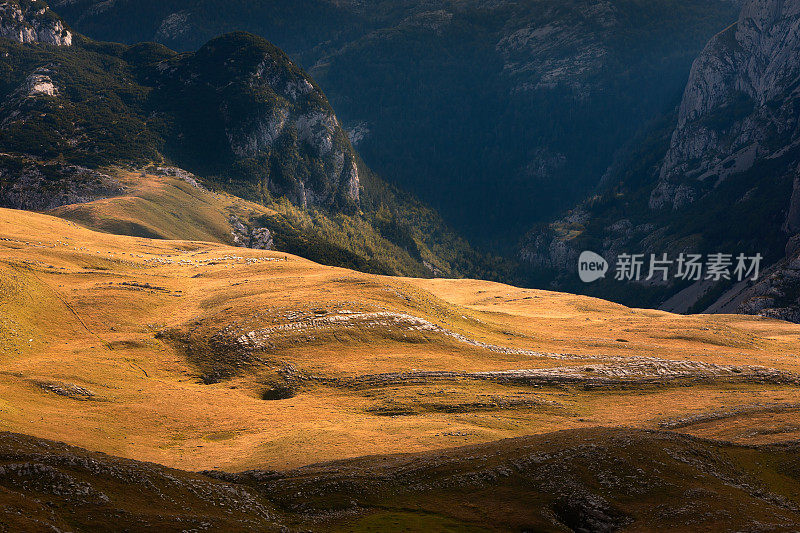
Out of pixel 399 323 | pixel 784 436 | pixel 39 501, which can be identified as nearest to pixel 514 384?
pixel 399 323

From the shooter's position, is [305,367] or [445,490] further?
[305,367]

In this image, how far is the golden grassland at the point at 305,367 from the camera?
89.3 meters

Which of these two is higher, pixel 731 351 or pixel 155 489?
pixel 731 351

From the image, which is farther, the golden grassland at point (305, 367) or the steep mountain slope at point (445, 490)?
the golden grassland at point (305, 367)

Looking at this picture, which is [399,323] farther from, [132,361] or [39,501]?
[39,501]

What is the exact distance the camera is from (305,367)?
120438 millimetres

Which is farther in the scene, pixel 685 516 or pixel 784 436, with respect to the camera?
pixel 784 436

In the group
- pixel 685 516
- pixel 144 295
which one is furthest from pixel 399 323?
pixel 685 516

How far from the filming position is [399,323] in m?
141

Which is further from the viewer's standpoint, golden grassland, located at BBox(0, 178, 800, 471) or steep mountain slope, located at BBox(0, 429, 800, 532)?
golden grassland, located at BBox(0, 178, 800, 471)

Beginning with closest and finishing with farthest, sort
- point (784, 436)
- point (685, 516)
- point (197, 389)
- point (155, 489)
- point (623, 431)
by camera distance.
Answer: point (155, 489) < point (685, 516) < point (623, 431) < point (784, 436) < point (197, 389)

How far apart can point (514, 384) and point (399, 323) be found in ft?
104

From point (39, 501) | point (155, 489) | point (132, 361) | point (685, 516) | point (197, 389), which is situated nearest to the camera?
point (39, 501)

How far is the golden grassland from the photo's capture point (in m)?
89.3
